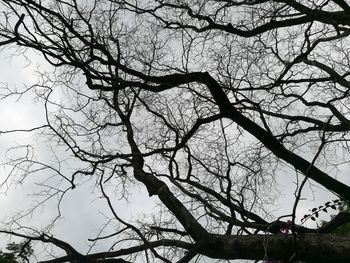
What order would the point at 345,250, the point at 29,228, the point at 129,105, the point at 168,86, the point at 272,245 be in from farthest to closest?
the point at 129,105 < the point at 168,86 < the point at 29,228 < the point at 272,245 < the point at 345,250

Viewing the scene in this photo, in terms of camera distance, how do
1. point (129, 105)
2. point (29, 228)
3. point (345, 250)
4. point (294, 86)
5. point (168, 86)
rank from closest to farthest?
1. point (345, 250)
2. point (29, 228)
3. point (168, 86)
4. point (294, 86)
5. point (129, 105)

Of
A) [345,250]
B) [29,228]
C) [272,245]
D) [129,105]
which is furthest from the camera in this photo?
[129,105]

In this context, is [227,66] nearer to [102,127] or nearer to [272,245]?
[102,127]

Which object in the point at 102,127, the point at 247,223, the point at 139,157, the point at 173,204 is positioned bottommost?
the point at 247,223

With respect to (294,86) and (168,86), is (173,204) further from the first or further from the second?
(294,86)

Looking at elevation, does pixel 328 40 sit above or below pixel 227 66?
below

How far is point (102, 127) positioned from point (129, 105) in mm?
681

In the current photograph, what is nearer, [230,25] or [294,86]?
[230,25]

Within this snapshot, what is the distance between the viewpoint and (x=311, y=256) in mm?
3186

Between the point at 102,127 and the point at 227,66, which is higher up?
the point at 102,127

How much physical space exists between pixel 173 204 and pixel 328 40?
10.9ft

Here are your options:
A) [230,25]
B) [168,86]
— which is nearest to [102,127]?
[168,86]

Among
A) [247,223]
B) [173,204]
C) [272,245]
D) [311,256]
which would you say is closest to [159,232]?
[173,204]

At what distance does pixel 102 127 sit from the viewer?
6.91 m
